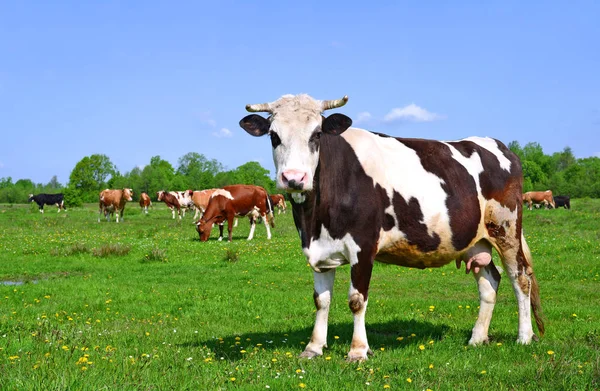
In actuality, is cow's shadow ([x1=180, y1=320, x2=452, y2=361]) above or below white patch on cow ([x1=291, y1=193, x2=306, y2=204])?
below

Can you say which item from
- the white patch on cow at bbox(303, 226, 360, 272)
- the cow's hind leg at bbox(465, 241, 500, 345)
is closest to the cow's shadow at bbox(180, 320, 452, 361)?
the cow's hind leg at bbox(465, 241, 500, 345)

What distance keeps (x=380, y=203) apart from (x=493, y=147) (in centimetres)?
278

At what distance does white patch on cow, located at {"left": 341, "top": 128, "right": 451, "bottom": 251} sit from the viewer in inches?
305

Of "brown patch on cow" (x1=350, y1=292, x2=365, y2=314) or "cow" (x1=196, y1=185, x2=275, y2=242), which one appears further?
"cow" (x1=196, y1=185, x2=275, y2=242)

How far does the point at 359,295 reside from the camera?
292 inches

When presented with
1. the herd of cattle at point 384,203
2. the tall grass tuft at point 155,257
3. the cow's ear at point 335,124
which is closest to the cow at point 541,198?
the tall grass tuft at point 155,257

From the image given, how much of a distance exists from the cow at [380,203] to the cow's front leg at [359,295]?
13mm

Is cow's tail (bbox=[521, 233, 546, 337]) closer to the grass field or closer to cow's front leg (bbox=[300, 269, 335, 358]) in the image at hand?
the grass field

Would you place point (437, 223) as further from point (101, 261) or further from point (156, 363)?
point (101, 261)

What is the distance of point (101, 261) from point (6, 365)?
13.8 meters

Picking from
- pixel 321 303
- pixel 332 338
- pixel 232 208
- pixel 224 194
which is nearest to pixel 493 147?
pixel 321 303

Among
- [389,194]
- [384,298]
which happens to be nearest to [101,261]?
[384,298]

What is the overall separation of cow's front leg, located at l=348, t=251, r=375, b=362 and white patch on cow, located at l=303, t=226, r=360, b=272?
0.14 m

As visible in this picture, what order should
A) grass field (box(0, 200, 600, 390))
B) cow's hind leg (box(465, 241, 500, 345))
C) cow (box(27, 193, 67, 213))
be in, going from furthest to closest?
cow (box(27, 193, 67, 213)) → cow's hind leg (box(465, 241, 500, 345)) → grass field (box(0, 200, 600, 390))
